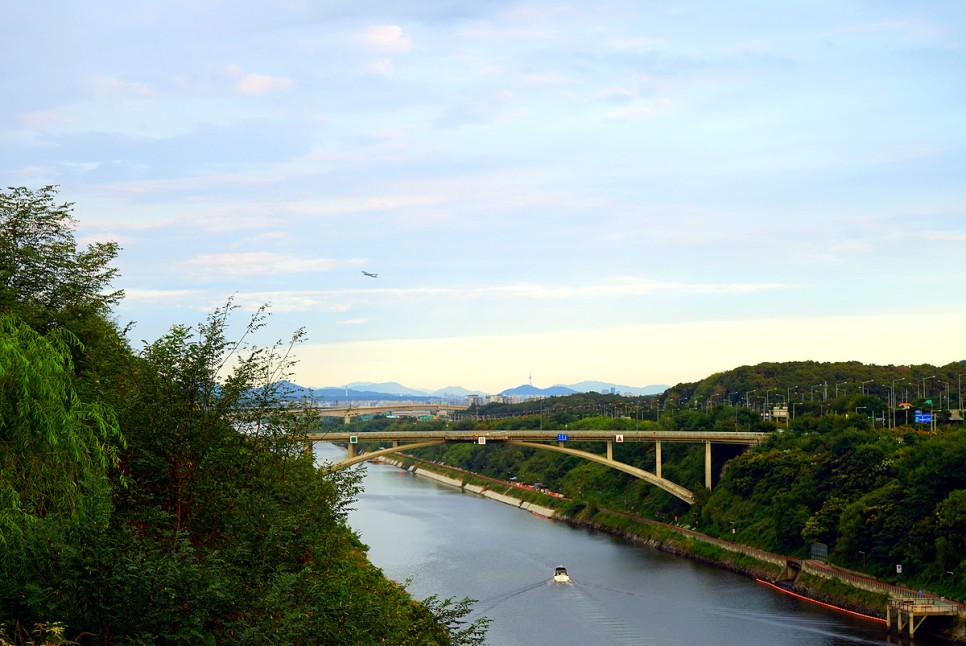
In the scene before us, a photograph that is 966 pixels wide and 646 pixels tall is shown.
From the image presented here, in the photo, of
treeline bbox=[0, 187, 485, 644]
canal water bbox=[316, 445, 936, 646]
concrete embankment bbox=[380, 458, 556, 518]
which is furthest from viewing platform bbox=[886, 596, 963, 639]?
concrete embankment bbox=[380, 458, 556, 518]

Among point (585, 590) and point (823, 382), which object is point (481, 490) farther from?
point (585, 590)

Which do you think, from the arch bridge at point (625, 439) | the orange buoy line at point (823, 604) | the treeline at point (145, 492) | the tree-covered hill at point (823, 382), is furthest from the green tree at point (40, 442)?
the tree-covered hill at point (823, 382)

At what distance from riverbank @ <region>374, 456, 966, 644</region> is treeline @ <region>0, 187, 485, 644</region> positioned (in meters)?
28.6

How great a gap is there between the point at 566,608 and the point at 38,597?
34784 mm

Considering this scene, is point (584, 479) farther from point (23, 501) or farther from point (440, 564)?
point (23, 501)

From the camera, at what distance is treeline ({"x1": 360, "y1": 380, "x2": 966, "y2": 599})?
4331 cm

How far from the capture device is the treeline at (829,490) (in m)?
43.3

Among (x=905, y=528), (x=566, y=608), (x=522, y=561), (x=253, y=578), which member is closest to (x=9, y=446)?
(x=253, y=578)

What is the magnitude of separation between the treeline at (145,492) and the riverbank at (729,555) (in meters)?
28.6

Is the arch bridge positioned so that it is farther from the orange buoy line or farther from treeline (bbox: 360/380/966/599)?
the orange buoy line

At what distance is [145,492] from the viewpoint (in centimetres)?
1583

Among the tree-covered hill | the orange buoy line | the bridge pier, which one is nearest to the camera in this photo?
the orange buoy line

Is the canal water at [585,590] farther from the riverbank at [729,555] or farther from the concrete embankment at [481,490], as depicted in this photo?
the concrete embankment at [481,490]

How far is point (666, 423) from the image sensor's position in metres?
85.1
